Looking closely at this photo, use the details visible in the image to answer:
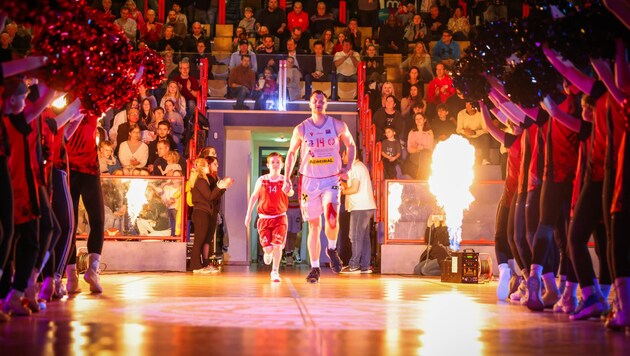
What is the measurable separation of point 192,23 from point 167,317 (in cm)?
1916

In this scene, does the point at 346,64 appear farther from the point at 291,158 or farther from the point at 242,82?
the point at 291,158

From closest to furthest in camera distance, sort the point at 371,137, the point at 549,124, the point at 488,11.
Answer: the point at 549,124, the point at 371,137, the point at 488,11

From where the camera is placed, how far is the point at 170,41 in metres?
21.7

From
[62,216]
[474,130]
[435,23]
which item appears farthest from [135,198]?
[435,23]

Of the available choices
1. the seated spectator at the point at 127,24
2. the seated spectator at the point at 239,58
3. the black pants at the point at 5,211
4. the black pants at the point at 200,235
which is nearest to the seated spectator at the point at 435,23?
the seated spectator at the point at 239,58

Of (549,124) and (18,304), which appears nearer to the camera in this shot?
(18,304)

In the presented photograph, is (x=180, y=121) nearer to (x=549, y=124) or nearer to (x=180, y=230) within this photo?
(x=180, y=230)

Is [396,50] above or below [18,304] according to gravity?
above

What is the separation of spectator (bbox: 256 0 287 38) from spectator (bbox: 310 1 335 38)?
2.45 feet

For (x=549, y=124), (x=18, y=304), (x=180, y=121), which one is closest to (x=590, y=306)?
(x=549, y=124)

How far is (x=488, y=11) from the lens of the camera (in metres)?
23.9

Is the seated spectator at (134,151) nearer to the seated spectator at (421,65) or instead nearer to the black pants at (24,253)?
the seated spectator at (421,65)

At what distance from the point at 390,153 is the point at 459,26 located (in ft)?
21.6

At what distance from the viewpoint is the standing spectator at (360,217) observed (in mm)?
16562
